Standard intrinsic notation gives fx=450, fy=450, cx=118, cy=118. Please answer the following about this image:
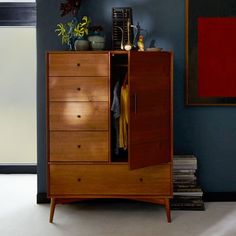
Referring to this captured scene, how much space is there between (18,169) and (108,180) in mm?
1928

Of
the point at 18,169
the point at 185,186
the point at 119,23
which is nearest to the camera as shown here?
the point at 119,23

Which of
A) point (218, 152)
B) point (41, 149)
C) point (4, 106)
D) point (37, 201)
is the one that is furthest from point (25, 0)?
point (218, 152)

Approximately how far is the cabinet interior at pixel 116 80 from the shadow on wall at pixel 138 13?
22 centimetres

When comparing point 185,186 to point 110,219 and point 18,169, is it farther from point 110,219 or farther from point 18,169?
point 18,169

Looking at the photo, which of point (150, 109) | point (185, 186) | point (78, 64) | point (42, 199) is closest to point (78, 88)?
point (78, 64)

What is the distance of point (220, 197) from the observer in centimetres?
397

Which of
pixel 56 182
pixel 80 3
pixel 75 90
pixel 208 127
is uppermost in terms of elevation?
pixel 80 3

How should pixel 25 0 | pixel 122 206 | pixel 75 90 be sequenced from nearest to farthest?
1. pixel 75 90
2. pixel 122 206
3. pixel 25 0

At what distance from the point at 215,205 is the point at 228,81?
1075 millimetres

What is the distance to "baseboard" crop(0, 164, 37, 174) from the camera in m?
5.08

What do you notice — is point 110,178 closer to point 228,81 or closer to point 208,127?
point 208,127

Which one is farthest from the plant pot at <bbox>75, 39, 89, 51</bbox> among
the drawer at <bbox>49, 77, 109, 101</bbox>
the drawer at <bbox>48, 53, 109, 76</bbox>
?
the drawer at <bbox>49, 77, 109, 101</bbox>

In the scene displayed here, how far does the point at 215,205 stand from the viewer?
3.85 meters

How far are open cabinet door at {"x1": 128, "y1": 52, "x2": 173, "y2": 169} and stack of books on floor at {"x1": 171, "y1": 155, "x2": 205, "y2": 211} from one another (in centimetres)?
33
